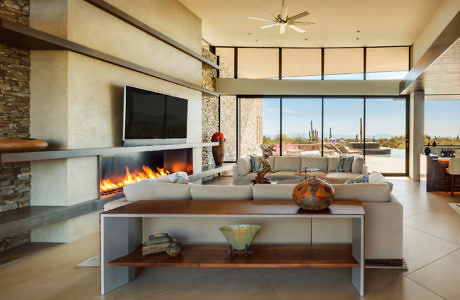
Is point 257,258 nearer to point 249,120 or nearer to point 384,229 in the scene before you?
point 384,229

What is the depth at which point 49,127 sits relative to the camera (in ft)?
12.1

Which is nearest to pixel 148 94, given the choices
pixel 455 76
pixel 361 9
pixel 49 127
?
pixel 49 127

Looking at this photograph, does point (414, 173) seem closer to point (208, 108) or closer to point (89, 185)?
point (208, 108)

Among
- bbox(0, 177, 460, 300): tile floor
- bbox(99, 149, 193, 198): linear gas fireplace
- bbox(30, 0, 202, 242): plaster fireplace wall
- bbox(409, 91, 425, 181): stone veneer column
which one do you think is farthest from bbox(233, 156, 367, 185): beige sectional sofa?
bbox(409, 91, 425, 181): stone veneer column

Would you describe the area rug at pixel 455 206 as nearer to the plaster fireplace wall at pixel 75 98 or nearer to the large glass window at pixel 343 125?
the large glass window at pixel 343 125

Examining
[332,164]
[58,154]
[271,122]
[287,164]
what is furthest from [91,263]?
[271,122]

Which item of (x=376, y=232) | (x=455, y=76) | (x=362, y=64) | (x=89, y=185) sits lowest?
(x=376, y=232)

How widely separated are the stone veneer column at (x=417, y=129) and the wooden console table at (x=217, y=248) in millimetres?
7927

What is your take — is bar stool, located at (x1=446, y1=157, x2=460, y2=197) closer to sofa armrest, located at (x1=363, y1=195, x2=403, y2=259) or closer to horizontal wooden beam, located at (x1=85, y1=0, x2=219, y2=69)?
sofa armrest, located at (x1=363, y1=195, x2=403, y2=259)

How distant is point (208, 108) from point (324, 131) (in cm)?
413

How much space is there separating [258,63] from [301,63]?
1.46 metres

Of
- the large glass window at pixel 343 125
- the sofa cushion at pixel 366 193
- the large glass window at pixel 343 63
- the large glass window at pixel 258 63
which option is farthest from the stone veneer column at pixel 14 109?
the large glass window at pixel 343 125

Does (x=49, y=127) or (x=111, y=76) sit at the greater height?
(x=111, y=76)

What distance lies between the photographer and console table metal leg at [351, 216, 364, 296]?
2.40m
